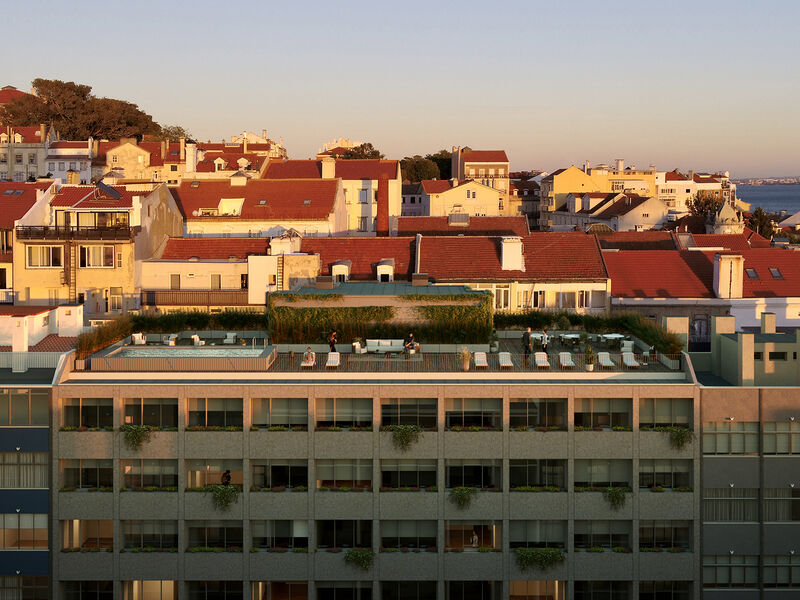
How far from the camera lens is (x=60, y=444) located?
37219 millimetres

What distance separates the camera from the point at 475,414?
37.5 m

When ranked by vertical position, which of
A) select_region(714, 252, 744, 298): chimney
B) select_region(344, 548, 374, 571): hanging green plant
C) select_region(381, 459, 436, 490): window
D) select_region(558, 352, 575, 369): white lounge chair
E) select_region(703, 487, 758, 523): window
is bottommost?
select_region(344, 548, 374, 571): hanging green plant

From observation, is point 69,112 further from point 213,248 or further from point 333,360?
point 333,360

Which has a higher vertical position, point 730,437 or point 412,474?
point 730,437

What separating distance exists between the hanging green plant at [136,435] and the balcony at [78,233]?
24573 mm

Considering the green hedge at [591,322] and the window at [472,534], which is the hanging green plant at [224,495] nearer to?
the window at [472,534]

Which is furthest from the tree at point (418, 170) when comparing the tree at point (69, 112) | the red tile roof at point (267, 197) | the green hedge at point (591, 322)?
the green hedge at point (591, 322)

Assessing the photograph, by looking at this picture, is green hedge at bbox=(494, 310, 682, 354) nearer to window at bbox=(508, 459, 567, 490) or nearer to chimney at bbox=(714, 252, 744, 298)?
window at bbox=(508, 459, 567, 490)

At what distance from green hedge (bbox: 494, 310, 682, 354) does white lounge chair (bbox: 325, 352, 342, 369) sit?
36.7ft

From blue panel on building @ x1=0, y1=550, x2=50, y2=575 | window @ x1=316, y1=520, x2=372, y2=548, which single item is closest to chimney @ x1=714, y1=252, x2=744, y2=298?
window @ x1=316, y1=520, x2=372, y2=548

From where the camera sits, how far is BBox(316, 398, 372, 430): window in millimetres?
37438

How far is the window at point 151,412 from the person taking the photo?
37.5 metres

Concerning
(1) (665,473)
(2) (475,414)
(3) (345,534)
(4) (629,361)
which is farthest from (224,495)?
(1) (665,473)

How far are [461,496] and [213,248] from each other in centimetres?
2985
